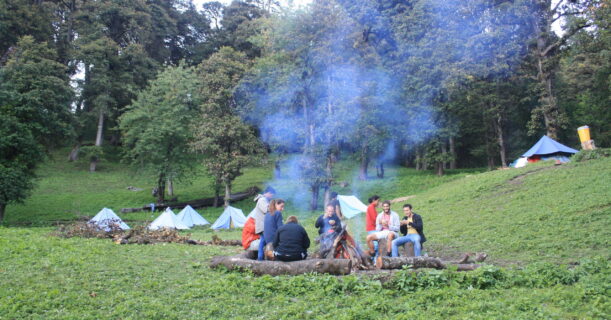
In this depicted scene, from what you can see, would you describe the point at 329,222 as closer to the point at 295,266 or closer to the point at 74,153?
the point at 295,266

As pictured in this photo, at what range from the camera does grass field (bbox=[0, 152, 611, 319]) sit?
5.83 m

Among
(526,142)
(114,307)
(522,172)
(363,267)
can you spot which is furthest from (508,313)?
(526,142)

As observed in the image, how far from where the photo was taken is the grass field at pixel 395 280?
5828 mm

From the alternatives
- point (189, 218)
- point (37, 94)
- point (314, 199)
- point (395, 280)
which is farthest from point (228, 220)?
point (395, 280)

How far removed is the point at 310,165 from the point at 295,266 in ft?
60.1

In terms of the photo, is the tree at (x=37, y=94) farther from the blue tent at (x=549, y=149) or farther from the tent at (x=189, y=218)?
the blue tent at (x=549, y=149)

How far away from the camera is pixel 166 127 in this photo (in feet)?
101

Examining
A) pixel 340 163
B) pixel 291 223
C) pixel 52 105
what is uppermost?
pixel 52 105

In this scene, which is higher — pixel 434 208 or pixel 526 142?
pixel 526 142

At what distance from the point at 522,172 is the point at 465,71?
28.9 feet

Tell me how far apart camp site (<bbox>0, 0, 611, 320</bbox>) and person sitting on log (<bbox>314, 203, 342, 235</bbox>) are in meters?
0.07

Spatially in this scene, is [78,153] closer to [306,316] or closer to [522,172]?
[522,172]

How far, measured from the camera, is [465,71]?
1074 inches

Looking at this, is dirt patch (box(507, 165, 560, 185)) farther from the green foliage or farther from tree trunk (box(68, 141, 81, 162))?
tree trunk (box(68, 141, 81, 162))
